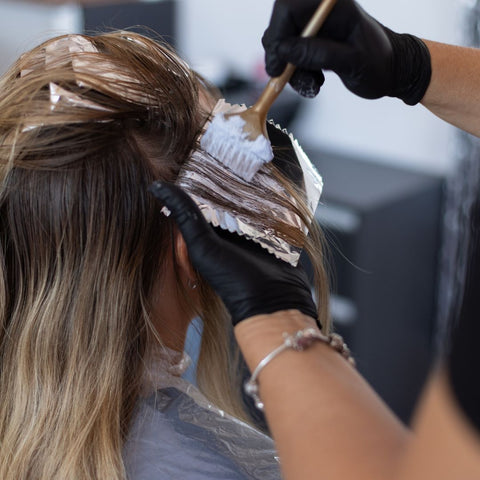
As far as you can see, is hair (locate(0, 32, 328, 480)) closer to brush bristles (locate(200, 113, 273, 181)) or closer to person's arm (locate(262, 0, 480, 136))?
brush bristles (locate(200, 113, 273, 181))

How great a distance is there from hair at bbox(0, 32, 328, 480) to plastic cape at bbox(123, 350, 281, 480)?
4 cm

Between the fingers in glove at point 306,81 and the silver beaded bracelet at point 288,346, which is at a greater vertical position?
the fingers in glove at point 306,81

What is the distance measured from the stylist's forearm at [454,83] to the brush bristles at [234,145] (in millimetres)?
357

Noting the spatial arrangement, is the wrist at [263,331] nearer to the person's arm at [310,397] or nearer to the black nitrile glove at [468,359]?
the person's arm at [310,397]

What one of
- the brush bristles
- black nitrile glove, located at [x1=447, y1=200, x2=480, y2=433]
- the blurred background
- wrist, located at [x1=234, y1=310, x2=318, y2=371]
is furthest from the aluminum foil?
the blurred background

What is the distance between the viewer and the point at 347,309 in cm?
282

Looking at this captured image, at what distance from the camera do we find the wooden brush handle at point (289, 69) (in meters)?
0.99

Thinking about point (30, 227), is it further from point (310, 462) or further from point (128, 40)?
point (310, 462)

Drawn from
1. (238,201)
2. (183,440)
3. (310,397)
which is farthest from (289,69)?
(183,440)

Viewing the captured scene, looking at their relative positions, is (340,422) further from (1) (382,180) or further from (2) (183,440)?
(1) (382,180)

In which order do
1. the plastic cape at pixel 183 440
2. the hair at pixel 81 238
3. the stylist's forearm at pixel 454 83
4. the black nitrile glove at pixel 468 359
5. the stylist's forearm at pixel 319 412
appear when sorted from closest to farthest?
the black nitrile glove at pixel 468 359 < the stylist's forearm at pixel 319 412 < the hair at pixel 81 238 < the plastic cape at pixel 183 440 < the stylist's forearm at pixel 454 83

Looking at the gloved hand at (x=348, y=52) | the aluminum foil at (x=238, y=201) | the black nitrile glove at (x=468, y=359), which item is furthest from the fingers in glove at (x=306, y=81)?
the black nitrile glove at (x=468, y=359)

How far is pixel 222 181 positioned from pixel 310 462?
448 millimetres

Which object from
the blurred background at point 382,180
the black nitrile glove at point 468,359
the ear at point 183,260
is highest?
the black nitrile glove at point 468,359
